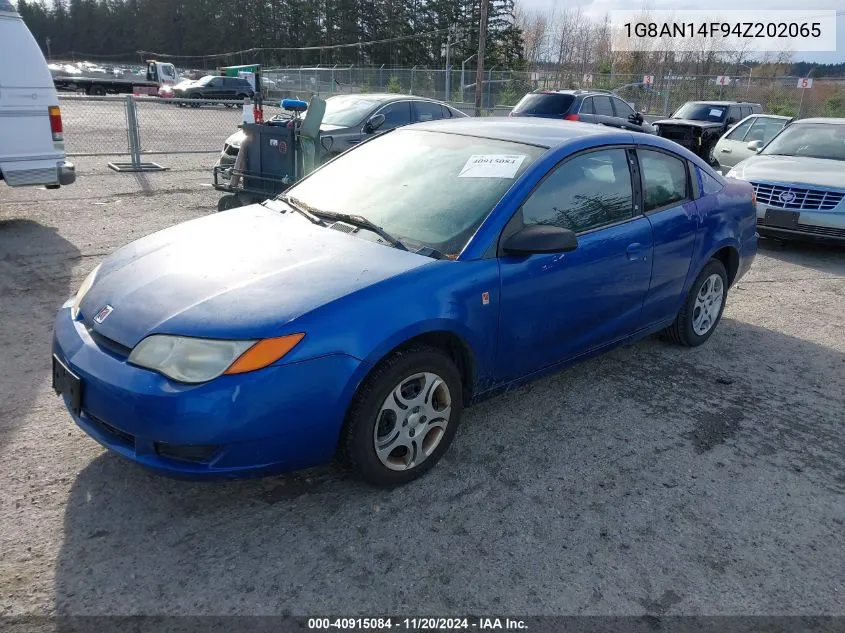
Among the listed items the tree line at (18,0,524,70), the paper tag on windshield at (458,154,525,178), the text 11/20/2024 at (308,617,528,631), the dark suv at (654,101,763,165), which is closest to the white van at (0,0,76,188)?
the paper tag on windshield at (458,154,525,178)

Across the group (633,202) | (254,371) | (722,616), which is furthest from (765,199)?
(254,371)

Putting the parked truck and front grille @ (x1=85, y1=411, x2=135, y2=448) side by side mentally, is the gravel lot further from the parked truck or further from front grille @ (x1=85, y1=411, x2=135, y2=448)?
the parked truck

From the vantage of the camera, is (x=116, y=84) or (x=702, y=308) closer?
(x=702, y=308)

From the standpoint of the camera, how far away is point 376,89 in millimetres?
36344

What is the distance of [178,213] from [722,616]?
7870mm

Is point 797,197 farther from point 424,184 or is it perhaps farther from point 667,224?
point 424,184

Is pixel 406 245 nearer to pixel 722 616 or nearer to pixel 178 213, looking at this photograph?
pixel 722 616


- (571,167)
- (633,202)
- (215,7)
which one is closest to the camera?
(571,167)

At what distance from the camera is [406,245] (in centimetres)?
324

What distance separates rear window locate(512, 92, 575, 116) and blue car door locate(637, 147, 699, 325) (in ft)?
32.6

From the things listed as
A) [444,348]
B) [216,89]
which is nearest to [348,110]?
[444,348]

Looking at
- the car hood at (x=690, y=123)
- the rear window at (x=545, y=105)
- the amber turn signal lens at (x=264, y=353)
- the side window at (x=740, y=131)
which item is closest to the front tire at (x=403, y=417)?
the amber turn signal lens at (x=264, y=353)

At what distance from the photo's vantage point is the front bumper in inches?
98.9

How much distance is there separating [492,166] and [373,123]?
7072 millimetres
